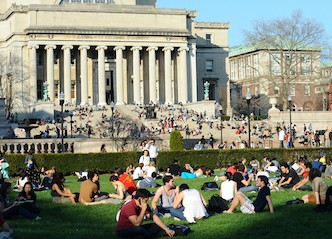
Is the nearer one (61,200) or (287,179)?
(61,200)

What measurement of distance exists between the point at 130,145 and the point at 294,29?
45579mm

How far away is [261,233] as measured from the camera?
805 inches

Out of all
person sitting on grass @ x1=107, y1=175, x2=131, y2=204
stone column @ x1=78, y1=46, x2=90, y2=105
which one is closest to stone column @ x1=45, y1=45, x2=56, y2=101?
stone column @ x1=78, y1=46, x2=90, y2=105

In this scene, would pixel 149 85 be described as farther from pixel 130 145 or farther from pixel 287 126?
pixel 130 145

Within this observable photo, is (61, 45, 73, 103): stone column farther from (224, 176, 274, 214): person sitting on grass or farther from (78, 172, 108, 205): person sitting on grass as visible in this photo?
(224, 176, 274, 214): person sitting on grass

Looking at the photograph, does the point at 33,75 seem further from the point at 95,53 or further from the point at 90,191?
the point at 90,191

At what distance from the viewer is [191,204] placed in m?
23.1

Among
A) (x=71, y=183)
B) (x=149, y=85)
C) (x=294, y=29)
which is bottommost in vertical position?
(x=71, y=183)

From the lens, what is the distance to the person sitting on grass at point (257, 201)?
2386 centimetres

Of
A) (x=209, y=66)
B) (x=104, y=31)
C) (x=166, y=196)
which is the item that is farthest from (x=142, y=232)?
(x=209, y=66)

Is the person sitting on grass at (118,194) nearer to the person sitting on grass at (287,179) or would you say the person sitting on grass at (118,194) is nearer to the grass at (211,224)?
the grass at (211,224)

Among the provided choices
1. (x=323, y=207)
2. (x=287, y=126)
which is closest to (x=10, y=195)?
(x=323, y=207)

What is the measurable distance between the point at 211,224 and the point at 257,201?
247 cm

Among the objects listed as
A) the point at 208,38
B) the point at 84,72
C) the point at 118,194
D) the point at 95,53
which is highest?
the point at 208,38
